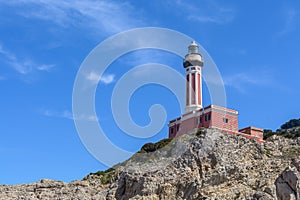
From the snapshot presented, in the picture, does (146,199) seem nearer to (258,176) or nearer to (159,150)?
(258,176)

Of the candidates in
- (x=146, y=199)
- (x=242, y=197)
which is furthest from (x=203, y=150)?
(x=242, y=197)

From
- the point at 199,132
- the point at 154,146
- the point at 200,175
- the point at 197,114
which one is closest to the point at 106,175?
the point at 154,146

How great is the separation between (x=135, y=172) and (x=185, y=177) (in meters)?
6.05

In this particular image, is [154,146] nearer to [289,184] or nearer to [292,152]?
[292,152]

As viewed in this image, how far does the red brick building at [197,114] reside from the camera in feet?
200

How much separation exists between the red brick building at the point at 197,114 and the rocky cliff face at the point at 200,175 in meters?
3.57

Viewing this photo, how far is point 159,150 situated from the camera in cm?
6041

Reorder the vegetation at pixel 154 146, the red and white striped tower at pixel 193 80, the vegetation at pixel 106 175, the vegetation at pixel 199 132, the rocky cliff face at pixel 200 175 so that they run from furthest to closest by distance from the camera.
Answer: the red and white striped tower at pixel 193 80, the vegetation at pixel 154 146, the vegetation at pixel 106 175, the vegetation at pixel 199 132, the rocky cliff face at pixel 200 175

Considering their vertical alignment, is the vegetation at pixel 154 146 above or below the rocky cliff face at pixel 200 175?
above

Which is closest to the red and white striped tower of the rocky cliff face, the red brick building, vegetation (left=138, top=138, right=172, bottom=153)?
the red brick building

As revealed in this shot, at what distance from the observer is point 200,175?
153ft

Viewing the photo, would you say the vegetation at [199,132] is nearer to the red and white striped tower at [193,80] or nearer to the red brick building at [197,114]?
the red brick building at [197,114]

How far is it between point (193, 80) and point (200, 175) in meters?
25.3

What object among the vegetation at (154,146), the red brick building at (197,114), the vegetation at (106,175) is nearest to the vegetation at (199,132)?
the red brick building at (197,114)
